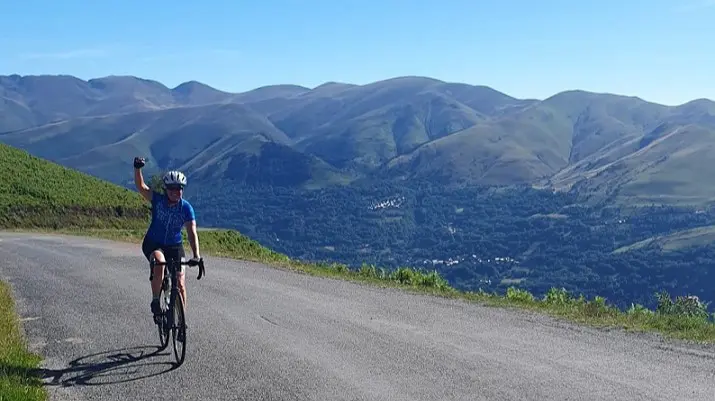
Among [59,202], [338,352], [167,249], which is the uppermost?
[167,249]

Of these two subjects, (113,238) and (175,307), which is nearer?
(175,307)

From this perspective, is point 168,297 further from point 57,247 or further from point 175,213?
point 57,247

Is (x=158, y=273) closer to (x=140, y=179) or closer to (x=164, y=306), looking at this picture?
(x=164, y=306)

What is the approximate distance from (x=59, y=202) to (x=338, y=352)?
1863 inches

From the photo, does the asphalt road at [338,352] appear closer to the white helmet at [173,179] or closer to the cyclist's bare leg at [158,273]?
the cyclist's bare leg at [158,273]

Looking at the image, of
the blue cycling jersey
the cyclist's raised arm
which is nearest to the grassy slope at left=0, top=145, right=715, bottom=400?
the blue cycling jersey

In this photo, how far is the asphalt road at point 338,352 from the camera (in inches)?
350

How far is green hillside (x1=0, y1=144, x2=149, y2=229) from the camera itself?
50219mm

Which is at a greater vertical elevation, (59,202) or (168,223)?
(168,223)

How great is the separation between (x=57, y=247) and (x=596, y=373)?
26052 millimetres

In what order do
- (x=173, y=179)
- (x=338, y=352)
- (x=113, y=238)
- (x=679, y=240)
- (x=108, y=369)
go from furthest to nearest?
(x=679, y=240)
(x=113, y=238)
(x=338, y=352)
(x=173, y=179)
(x=108, y=369)

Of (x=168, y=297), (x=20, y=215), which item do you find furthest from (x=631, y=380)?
(x=20, y=215)

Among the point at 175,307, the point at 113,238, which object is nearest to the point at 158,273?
the point at 175,307

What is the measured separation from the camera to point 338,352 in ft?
35.4
